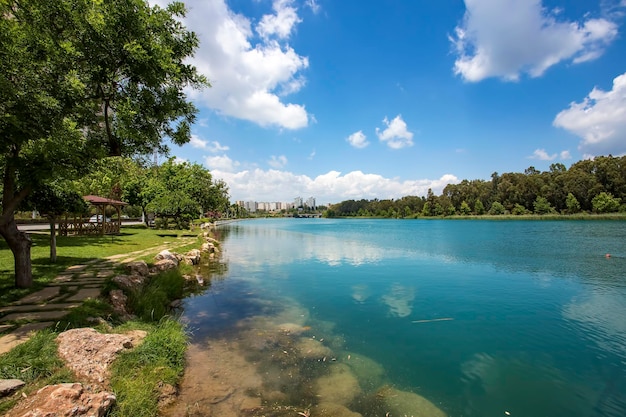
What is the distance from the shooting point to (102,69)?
24.6 feet

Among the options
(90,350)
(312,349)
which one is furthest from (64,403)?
(312,349)

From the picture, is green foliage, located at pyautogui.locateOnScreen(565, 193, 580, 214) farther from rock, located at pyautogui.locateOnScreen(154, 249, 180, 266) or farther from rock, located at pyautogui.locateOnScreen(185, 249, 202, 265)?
rock, located at pyautogui.locateOnScreen(154, 249, 180, 266)

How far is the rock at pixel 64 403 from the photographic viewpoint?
12.8 ft

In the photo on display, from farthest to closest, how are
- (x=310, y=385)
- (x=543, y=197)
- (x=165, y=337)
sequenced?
(x=543, y=197), (x=165, y=337), (x=310, y=385)

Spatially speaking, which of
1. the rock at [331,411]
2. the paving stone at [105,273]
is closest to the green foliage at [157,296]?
the paving stone at [105,273]

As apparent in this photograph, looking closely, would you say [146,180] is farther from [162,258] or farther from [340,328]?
[340,328]

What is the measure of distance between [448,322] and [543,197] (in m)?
101

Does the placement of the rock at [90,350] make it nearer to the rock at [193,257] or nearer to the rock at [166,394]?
the rock at [166,394]

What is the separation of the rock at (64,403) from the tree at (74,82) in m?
4.51

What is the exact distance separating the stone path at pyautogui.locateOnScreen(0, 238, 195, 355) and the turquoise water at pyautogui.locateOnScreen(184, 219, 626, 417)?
3.12 meters

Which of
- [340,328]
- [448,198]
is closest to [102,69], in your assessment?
[340,328]

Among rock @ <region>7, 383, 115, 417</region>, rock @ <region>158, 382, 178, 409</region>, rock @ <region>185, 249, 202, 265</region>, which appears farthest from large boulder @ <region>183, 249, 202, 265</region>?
rock @ <region>7, 383, 115, 417</region>

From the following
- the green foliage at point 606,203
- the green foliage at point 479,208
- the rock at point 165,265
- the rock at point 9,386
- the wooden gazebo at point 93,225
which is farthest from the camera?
the green foliage at point 479,208

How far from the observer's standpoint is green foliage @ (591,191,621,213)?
76.4 metres
